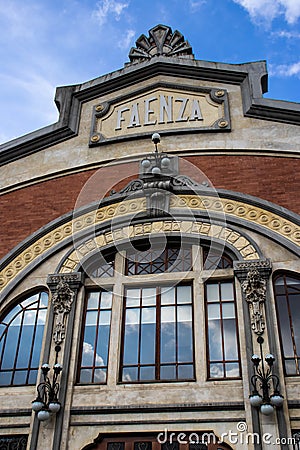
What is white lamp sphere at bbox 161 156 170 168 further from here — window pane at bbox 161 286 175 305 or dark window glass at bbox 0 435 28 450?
dark window glass at bbox 0 435 28 450

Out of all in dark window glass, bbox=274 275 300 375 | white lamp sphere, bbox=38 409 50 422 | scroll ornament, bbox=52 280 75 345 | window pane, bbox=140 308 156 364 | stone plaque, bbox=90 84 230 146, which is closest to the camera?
white lamp sphere, bbox=38 409 50 422

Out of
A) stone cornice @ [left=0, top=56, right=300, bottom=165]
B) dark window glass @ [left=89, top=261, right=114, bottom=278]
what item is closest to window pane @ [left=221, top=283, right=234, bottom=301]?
dark window glass @ [left=89, top=261, right=114, bottom=278]

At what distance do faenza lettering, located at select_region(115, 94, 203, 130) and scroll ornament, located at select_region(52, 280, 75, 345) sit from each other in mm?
5351

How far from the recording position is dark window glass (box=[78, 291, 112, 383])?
11594mm

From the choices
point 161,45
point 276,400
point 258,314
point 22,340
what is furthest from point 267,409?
point 161,45

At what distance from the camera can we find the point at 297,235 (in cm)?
1208

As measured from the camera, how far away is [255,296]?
11422mm

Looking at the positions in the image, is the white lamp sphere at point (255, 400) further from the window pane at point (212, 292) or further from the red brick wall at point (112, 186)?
the red brick wall at point (112, 186)

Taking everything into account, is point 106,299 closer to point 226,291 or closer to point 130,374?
point 130,374

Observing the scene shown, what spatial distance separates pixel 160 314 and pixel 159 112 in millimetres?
6263

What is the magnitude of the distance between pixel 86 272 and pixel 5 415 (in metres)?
3.65

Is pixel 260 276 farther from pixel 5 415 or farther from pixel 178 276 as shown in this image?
pixel 5 415

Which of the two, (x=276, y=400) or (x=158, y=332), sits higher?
(x=158, y=332)

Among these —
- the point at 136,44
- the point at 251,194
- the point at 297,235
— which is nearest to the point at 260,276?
the point at 297,235
